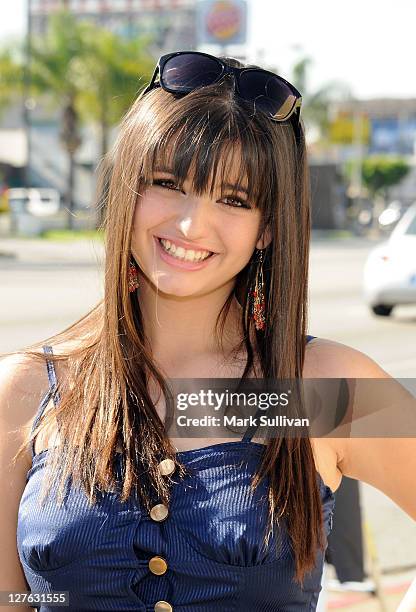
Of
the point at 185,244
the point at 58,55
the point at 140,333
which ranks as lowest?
the point at 58,55

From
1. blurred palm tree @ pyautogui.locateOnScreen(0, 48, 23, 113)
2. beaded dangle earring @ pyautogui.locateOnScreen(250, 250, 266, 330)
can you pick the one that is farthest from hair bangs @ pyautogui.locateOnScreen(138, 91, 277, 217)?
blurred palm tree @ pyautogui.locateOnScreen(0, 48, 23, 113)

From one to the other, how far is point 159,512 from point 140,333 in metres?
0.40

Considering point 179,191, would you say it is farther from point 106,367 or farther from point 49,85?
point 49,85

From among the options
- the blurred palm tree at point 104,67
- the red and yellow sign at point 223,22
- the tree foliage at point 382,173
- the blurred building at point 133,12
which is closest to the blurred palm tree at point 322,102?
the tree foliage at point 382,173

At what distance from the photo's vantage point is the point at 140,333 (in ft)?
6.59

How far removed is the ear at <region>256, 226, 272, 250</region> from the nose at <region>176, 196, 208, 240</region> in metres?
0.13

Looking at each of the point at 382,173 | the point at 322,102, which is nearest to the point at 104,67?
the point at 322,102

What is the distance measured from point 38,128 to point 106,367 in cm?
6312

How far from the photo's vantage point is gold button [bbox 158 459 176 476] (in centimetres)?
180

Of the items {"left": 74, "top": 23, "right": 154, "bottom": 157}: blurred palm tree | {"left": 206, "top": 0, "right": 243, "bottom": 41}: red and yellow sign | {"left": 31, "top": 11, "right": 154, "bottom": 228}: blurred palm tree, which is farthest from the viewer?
{"left": 206, "top": 0, "right": 243, "bottom": 41}: red and yellow sign

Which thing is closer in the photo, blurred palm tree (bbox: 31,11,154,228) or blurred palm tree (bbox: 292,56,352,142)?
blurred palm tree (bbox: 31,11,154,228)

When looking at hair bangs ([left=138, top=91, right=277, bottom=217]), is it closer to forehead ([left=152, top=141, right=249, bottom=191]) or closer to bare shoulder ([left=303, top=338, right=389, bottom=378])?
forehead ([left=152, top=141, right=249, bottom=191])

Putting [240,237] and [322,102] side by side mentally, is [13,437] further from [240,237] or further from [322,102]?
[322,102]

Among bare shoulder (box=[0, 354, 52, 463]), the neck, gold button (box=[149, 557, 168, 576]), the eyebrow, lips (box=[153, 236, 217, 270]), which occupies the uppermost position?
the eyebrow
